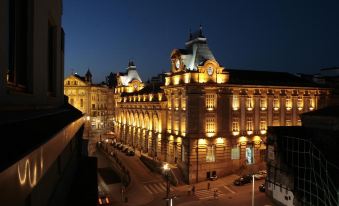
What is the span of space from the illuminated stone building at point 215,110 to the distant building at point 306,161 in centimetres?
1919

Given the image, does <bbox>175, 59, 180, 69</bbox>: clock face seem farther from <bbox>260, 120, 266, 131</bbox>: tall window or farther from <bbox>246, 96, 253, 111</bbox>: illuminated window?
<bbox>260, 120, 266, 131</bbox>: tall window

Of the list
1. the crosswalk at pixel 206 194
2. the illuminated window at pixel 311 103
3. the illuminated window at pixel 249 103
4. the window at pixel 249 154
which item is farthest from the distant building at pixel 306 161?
the illuminated window at pixel 311 103

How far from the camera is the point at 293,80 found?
201 feet

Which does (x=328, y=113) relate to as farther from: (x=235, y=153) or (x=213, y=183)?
(x=235, y=153)

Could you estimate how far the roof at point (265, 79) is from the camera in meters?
53.5

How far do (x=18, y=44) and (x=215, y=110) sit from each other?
46482 millimetres

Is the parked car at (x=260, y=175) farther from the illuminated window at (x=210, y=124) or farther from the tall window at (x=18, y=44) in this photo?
the tall window at (x=18, y=44)

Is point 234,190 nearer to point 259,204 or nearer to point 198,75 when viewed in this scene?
point 259,204

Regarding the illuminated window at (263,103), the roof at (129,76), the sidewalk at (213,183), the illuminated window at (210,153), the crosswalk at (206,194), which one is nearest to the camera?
the crosswalk at (206,194)

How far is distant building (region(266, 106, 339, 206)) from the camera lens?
2333 cm

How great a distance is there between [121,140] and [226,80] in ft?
140

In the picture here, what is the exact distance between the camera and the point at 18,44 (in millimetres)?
4551

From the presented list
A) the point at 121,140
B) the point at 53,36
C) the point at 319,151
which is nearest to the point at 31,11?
the point at 53,36

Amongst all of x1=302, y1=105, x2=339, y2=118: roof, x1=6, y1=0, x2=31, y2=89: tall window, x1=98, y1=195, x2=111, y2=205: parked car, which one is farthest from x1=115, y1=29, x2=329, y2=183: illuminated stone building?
x1=6, y1=0, x2=31, y2=89: tall window
